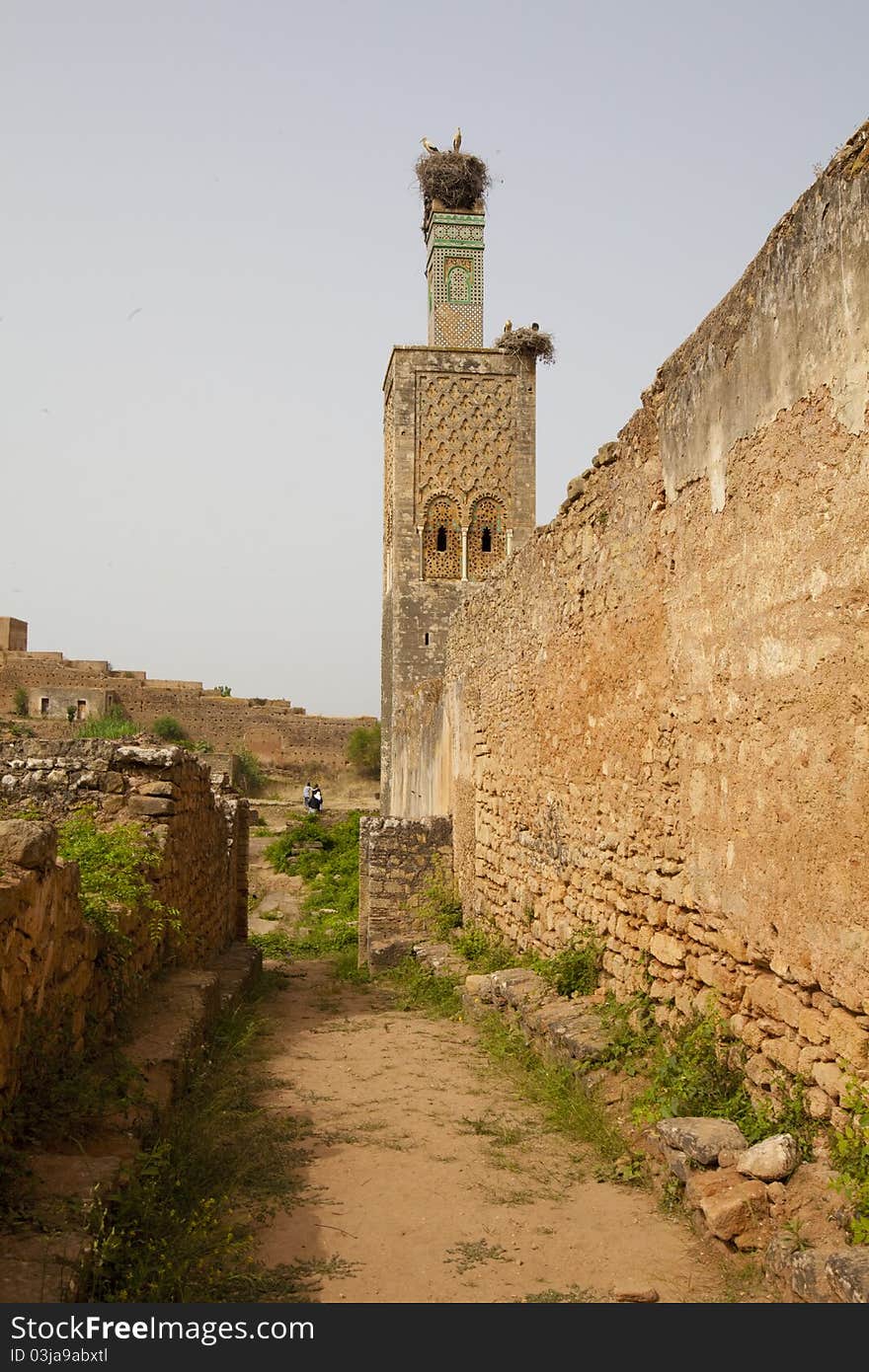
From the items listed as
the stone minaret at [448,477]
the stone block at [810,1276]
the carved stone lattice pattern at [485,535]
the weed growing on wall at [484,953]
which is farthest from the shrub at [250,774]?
the stone block at [810,1276]

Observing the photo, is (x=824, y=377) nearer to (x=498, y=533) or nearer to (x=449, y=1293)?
(x=449, y=1293)

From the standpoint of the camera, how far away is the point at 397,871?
37.6 ft

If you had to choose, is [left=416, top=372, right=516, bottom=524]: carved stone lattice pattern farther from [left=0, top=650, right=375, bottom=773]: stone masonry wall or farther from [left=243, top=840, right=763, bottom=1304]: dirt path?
[left=243, top=840, right=763, bottom=1304]: dirt path

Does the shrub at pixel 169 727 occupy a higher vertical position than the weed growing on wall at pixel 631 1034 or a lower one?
higher

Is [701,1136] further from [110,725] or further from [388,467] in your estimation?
[110,725]

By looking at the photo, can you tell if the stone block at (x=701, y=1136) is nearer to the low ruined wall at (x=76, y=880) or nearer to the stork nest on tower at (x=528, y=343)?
the low ruined wall at (x=76, y=880)

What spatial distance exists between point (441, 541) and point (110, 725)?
1549cm

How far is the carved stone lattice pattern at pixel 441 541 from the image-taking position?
82.4 ft

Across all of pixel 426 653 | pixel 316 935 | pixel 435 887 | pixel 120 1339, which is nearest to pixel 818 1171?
pixel 120 1339

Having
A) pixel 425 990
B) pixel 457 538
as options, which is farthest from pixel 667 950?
pixel 457 538

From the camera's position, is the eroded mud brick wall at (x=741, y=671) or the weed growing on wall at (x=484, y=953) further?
the weed growing on wall at (x=484, y=953)

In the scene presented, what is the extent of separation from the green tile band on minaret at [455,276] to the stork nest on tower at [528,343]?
0.73 metres

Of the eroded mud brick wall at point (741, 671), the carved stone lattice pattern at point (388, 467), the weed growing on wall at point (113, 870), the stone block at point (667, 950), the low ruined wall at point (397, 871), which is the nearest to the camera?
the eroded mud brick wall at point (741, 671)

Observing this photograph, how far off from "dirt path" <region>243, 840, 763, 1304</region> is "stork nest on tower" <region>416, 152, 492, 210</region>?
79.9 ft
